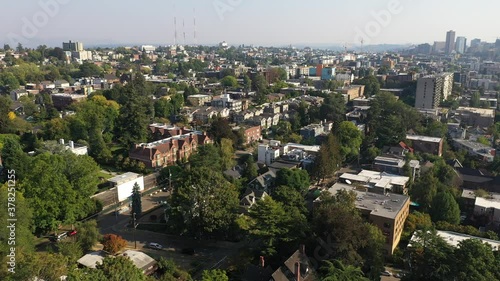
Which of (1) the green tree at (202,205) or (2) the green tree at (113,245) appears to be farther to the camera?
(1) the green tree at (202,205)

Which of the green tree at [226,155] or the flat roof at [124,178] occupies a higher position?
the green tree at [226,155]

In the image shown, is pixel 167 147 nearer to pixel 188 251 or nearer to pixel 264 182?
pixel 264 182

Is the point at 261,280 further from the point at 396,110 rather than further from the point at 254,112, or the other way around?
the point at 254,112

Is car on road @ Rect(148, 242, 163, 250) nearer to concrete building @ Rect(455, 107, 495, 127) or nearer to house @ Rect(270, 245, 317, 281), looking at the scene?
house @ Rect(270, 245, 317, 281)

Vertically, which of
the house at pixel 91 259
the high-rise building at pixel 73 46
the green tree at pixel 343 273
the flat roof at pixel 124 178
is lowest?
the house at pixel 91 259

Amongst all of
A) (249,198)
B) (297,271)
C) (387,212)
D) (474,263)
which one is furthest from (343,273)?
(249,198)

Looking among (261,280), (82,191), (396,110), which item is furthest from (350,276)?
(396,110)

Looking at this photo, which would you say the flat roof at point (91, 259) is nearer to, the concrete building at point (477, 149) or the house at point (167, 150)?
the house at point (167, 150)

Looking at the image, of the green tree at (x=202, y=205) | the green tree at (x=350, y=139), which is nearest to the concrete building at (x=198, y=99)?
the green tree at (x=350, y=139)
